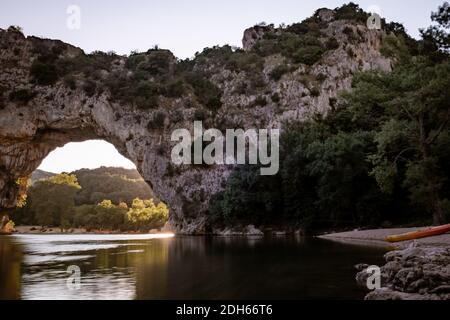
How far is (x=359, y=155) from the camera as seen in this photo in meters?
36.5

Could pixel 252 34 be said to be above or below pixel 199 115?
above

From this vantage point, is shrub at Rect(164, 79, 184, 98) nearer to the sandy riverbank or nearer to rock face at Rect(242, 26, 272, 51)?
rock face at Rect(242, 26, 272, 51)

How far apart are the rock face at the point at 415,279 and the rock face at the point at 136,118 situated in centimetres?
4052

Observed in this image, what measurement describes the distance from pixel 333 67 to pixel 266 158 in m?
24.9

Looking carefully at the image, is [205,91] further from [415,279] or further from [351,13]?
[415,279]

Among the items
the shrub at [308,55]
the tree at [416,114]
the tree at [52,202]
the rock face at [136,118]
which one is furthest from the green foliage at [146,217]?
the tree at [416,114]

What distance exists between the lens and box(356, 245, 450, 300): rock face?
8.16 metres

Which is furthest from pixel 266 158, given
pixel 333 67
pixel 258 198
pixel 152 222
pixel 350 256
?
pixel 152 222

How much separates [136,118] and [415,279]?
50964 mm

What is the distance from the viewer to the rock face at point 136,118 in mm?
53000

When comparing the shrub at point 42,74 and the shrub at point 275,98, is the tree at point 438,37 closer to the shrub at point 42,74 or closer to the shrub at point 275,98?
the shrub at point 275,98

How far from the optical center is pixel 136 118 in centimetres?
5650

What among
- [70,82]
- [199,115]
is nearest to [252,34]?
[199,115]
